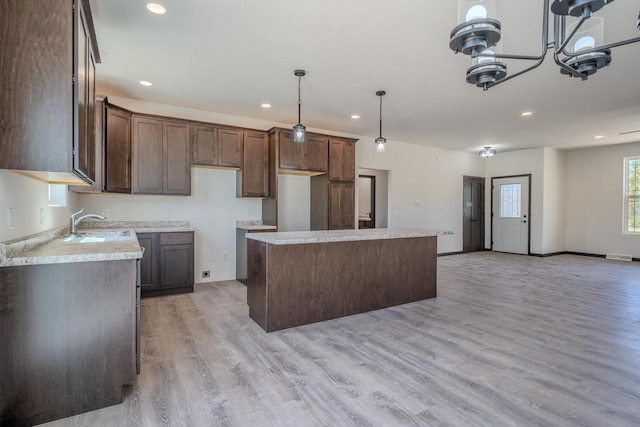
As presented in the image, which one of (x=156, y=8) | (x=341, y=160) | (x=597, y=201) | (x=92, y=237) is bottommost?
(x=92, y=237)

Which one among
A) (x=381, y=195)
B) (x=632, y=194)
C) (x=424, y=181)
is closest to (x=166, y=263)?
(x=381, y=195)

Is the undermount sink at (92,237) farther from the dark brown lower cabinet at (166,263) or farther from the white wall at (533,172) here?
the white wall at (533,172)

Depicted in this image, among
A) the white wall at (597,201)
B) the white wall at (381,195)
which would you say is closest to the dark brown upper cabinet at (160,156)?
the white wall at (381,195)

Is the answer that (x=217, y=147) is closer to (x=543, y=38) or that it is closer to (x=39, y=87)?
(x=39, y=87)

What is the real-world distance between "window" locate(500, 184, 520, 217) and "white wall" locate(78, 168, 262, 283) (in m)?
6.89

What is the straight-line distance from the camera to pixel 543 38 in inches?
69.4

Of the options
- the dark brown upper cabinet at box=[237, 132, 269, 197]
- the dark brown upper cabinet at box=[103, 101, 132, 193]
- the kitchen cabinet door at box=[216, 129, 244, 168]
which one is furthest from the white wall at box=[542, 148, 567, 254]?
the dark brown upper cabinet at box=[103, 101, 132, 193]

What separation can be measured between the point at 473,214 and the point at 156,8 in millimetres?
8804

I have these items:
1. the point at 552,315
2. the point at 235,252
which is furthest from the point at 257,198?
the point at 552,315

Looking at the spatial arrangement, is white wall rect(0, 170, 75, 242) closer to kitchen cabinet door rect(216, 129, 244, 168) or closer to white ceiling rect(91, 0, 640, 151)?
white ceiling rect(91, 0, 640, 151)

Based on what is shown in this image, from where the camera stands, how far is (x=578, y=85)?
160 inches

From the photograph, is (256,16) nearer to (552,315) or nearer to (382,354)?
(382,354)

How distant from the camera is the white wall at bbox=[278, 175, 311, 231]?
590 cm

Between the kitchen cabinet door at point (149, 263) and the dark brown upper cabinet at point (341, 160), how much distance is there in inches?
118
